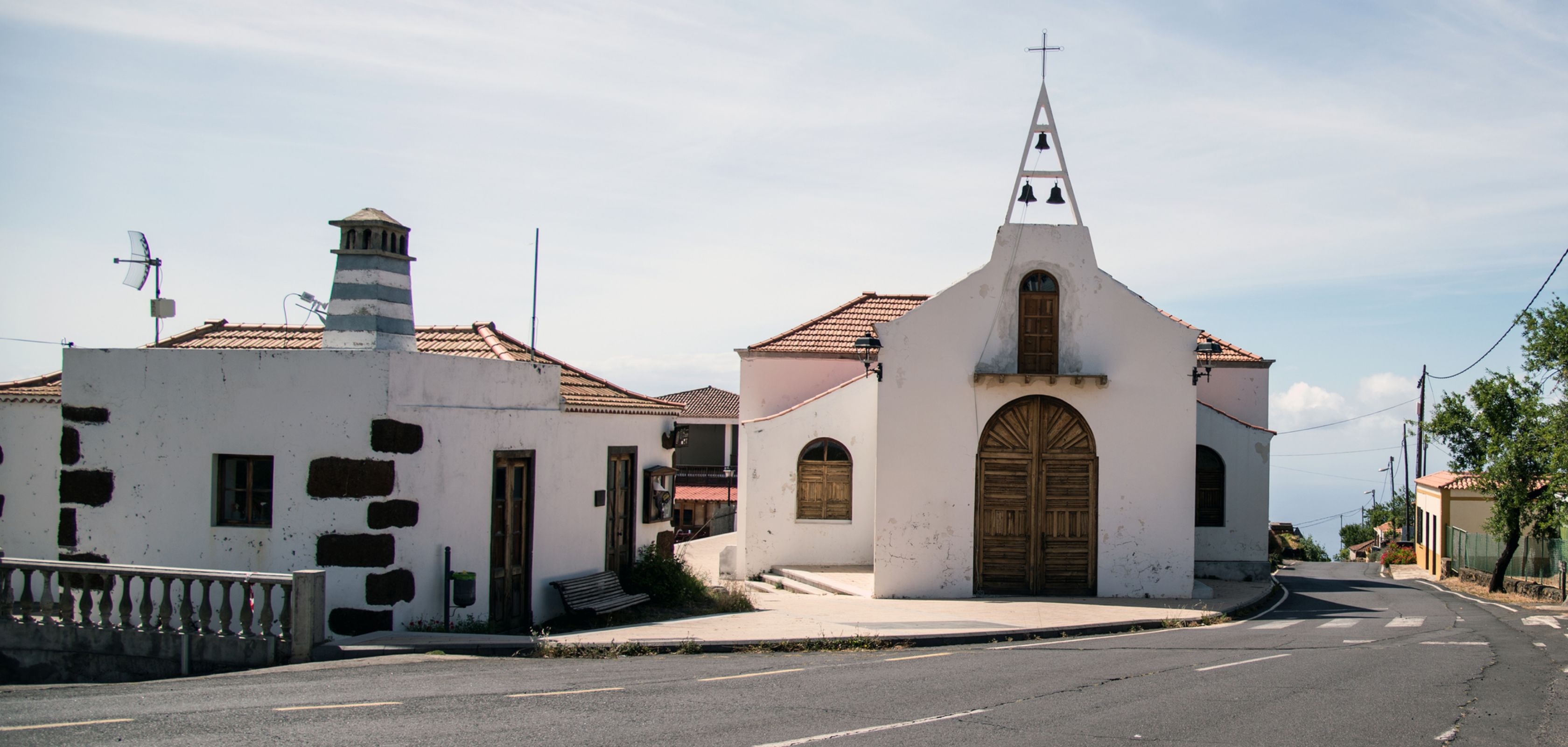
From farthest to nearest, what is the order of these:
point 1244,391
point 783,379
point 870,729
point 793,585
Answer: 1. point 783,379
2. point 1244,391
3. point 793,585
4. point 870,729

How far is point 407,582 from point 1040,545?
9925mm

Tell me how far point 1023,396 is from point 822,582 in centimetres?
477

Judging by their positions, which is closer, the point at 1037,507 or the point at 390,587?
the point at 390,587

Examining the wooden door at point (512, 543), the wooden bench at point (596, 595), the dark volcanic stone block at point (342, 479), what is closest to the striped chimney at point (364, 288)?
the dark volcanic stone block at point (342, 479)

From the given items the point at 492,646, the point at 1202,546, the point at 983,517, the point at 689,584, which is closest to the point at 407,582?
the point at 492,646

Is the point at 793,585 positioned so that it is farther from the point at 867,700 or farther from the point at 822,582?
the point at 867,700

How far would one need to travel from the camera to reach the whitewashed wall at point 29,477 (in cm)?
1483

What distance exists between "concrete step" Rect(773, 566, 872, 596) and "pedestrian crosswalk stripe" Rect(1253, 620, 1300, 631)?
5.78 m

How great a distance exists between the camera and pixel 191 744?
6.95m

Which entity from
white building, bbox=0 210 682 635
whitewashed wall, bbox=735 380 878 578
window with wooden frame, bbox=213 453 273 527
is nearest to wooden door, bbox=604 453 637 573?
white building, bbox=0 210 682 635

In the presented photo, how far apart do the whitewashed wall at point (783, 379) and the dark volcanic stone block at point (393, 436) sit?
1221 cm

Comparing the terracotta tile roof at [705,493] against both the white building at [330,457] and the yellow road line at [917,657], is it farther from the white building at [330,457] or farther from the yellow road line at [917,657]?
the yellow road line at [917,657]

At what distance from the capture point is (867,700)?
875cm

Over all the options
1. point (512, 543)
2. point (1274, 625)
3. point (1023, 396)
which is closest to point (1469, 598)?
point (1274, 625)
